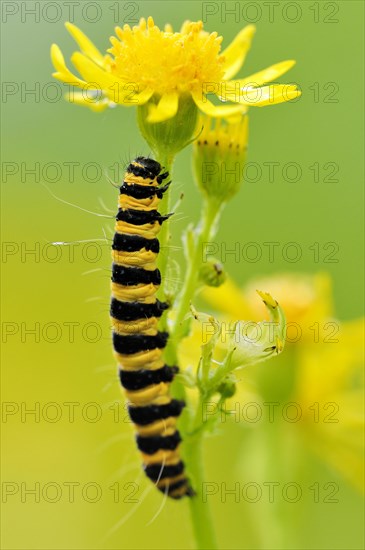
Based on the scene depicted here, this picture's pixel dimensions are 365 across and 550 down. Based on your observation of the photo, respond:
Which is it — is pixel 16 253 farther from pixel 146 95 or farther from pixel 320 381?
pixel 146 95

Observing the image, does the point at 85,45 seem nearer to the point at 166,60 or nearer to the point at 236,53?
the point at 166,60

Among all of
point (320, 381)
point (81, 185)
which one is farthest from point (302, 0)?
point (320, 381)

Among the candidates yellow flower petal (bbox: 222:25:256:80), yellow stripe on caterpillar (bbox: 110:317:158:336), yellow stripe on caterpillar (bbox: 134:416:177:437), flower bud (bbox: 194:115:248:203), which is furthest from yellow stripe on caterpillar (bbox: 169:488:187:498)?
yellow flower petal (bbox: 222:25:256:80)

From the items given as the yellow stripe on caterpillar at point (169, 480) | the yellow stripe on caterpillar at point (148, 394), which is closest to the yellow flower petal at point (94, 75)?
the yellow stripe on caterpillar at point (148, 394)

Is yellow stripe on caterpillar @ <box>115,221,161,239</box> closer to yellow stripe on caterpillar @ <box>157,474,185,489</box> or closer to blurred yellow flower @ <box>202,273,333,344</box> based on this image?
yellow stripe on caterpillar @ <box>157,474,185,489</box>

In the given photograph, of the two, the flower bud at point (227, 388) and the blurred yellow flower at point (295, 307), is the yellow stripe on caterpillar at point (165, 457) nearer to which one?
the flower bud at point (227, 388)

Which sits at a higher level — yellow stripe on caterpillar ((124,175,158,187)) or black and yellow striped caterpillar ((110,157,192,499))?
yellow stripe on caterpillar ((124,175,158,187))
